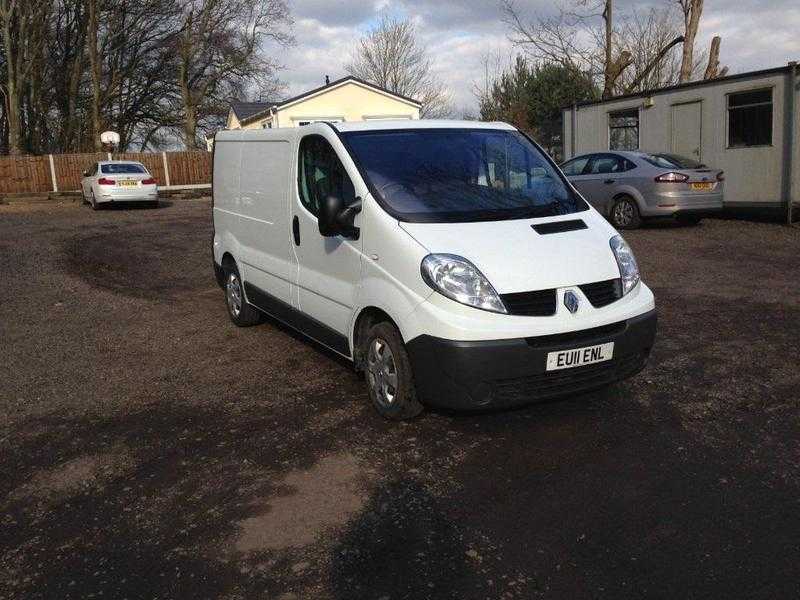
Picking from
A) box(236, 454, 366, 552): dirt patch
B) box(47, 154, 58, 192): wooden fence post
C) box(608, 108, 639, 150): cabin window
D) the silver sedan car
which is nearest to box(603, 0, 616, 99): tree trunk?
box(608, 108, 639, 150): cabin window

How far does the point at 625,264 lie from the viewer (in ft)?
15.3

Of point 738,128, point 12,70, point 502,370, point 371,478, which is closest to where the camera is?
point 371,478

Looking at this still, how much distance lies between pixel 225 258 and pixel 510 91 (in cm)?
3132

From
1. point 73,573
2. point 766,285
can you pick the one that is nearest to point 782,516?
point 73,573

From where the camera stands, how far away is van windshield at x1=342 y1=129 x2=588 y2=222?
4707 mm

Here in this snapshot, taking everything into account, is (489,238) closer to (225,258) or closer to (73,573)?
(73,573)

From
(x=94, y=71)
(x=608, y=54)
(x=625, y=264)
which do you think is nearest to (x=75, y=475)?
(x=625, y=264)

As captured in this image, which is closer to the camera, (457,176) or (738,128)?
(457,176)

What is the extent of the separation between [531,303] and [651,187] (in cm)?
1073

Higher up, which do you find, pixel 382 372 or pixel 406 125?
pixel 406 125

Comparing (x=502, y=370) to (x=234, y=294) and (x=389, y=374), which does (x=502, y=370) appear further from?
(x=234, y=294)

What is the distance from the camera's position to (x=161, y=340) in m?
7.07

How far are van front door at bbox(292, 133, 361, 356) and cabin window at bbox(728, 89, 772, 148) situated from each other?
501 inches

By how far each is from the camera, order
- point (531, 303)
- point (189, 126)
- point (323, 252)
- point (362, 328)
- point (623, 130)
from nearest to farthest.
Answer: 1. point (531, 303)
2. point (362, 328)
3. point (323, 252)
4. point (623, 130)
5. point (189, 126)
